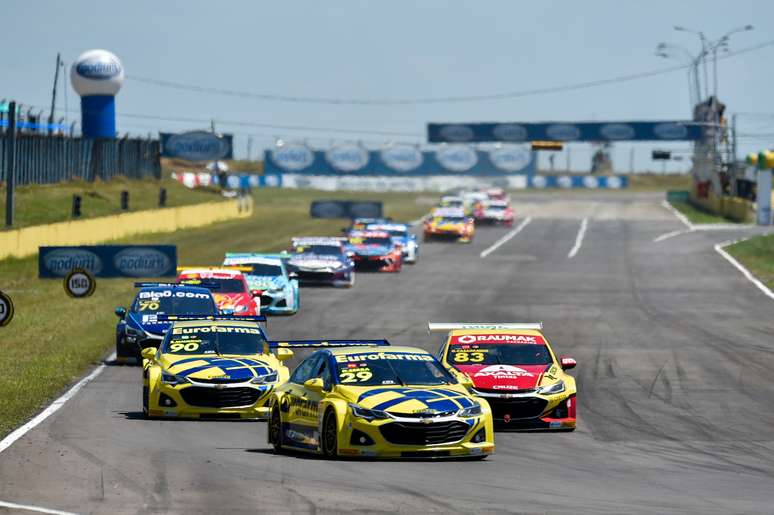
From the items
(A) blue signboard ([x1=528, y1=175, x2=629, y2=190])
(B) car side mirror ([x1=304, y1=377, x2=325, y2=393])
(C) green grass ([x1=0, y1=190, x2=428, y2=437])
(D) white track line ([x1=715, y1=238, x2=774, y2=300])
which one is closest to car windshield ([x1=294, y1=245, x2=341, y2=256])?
(C) green grass ([x1=0, y1=190, x2=428, y2=437])

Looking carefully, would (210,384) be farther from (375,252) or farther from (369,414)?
(375,252)

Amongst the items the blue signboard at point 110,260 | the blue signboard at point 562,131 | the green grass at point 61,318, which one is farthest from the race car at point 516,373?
the blue signboard at point 562,131

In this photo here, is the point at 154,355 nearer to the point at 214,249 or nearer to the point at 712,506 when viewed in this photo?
the point at 712,506

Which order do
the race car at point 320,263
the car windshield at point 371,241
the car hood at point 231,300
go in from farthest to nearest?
the car windshield at point 371,241 → the race car at point 320,263 → the car hood at point 231,300

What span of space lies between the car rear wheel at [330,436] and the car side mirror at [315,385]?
49cm

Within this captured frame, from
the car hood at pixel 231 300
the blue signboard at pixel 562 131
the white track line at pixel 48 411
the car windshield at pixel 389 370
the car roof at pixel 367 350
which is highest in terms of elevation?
the blue signboard at pixel 562 131

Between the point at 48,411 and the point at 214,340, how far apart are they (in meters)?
2.48

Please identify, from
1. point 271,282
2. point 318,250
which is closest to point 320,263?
point 318,250

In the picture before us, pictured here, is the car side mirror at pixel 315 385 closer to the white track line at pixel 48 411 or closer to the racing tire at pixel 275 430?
the racing tire at pixel 275 430

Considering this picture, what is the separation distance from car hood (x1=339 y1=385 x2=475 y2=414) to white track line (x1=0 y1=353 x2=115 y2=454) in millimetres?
4137

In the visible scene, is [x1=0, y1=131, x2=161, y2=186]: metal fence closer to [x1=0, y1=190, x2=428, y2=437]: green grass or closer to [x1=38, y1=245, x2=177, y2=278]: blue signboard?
[x1=0, y1=190, x2=428, y2=437]: green grass

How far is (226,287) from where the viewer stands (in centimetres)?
3453

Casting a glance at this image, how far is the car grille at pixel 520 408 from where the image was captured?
20.2m

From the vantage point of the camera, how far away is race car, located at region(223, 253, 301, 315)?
38.9 metres
